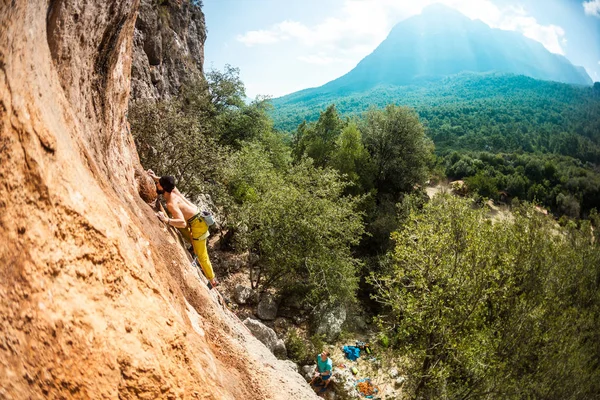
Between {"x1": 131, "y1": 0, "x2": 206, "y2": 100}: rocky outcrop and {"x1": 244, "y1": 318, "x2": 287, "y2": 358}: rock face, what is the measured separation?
21.6m

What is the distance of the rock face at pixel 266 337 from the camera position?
1543cm

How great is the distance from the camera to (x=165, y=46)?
3509 cm

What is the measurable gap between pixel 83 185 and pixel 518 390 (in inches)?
659

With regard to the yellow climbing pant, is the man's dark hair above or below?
above

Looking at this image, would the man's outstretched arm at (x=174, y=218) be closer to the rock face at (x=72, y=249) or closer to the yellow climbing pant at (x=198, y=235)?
the yellow climbing pant at (x=198, y=235)

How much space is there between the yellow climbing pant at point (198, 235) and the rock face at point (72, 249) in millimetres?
2130

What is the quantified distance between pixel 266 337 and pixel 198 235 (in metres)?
8.91

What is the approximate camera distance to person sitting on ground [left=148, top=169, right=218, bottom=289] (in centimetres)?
808

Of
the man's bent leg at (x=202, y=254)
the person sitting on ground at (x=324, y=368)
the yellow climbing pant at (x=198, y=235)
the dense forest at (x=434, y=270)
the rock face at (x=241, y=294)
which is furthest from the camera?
the rock face at (x=241, y=294)

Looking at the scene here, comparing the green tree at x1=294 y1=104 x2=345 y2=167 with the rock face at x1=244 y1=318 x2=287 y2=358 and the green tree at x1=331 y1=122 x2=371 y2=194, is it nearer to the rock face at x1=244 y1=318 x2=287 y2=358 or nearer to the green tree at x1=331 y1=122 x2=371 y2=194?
the green tree at x1=331 y1=122 x2=371 y2=194

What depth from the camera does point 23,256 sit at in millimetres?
3303

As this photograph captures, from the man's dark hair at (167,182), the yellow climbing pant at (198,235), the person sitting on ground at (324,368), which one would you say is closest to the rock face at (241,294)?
the person sitting on ground at (324,368)

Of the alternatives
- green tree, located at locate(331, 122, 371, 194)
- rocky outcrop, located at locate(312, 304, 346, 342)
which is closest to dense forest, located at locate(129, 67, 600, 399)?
rocky outcrop, located at locate(312, 304, 346, 342)

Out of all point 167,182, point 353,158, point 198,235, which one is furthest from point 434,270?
point 353,158
